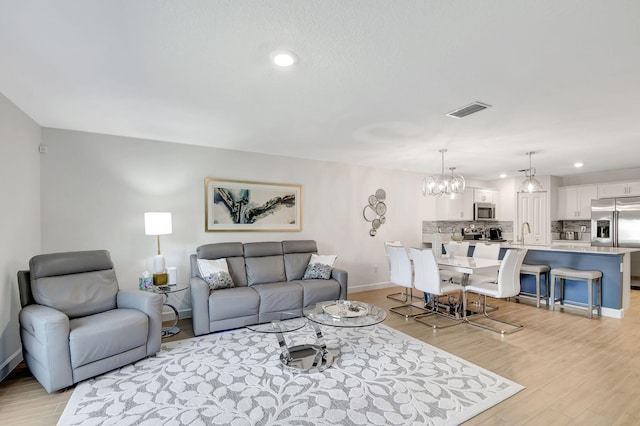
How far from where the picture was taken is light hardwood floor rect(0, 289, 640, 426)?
83.4 inches

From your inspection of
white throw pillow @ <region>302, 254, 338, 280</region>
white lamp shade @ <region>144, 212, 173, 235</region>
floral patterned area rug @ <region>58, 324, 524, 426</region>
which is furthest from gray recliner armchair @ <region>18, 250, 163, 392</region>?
white throw pillow @ <region>302, 254, 338, 280</region>

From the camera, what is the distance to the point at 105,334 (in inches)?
98.7

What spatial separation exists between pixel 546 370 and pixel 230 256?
12.2 ft

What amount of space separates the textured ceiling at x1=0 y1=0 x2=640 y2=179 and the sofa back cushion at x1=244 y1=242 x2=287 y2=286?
166 cm

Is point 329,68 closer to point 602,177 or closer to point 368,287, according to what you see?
point 368,287

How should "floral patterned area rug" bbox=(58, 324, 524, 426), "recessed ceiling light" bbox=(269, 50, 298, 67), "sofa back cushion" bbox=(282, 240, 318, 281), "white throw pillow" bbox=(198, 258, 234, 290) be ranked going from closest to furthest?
"recessed ceiling light" bbox=(269, 50, 298, 67), "floral patterned area rug" bbox=(58, 324, 524, 426), "white throw pillow" bbox=(198, 258, 234, 290), "sofa back cushion" bbox=(282, 240, 318, 281)

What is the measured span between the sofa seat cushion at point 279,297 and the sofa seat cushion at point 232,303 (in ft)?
0.29

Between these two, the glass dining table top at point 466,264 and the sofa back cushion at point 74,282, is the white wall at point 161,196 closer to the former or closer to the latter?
the sofa back cushion at point 74,282

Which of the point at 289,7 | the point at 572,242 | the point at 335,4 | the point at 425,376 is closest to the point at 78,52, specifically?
the point at 289,7

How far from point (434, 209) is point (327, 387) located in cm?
533

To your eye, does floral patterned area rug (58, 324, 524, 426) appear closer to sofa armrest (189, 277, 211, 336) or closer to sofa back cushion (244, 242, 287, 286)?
sofa armrest (189, 277, 211, 336)

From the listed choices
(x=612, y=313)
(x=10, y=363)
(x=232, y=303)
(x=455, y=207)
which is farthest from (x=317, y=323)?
(x=455, y=207)

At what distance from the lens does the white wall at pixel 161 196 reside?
3.58 metres

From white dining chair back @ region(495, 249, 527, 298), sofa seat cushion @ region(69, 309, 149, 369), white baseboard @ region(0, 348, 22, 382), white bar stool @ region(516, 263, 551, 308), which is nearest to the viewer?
sofa seat cushion @ region(69, 309, 149, 369)
